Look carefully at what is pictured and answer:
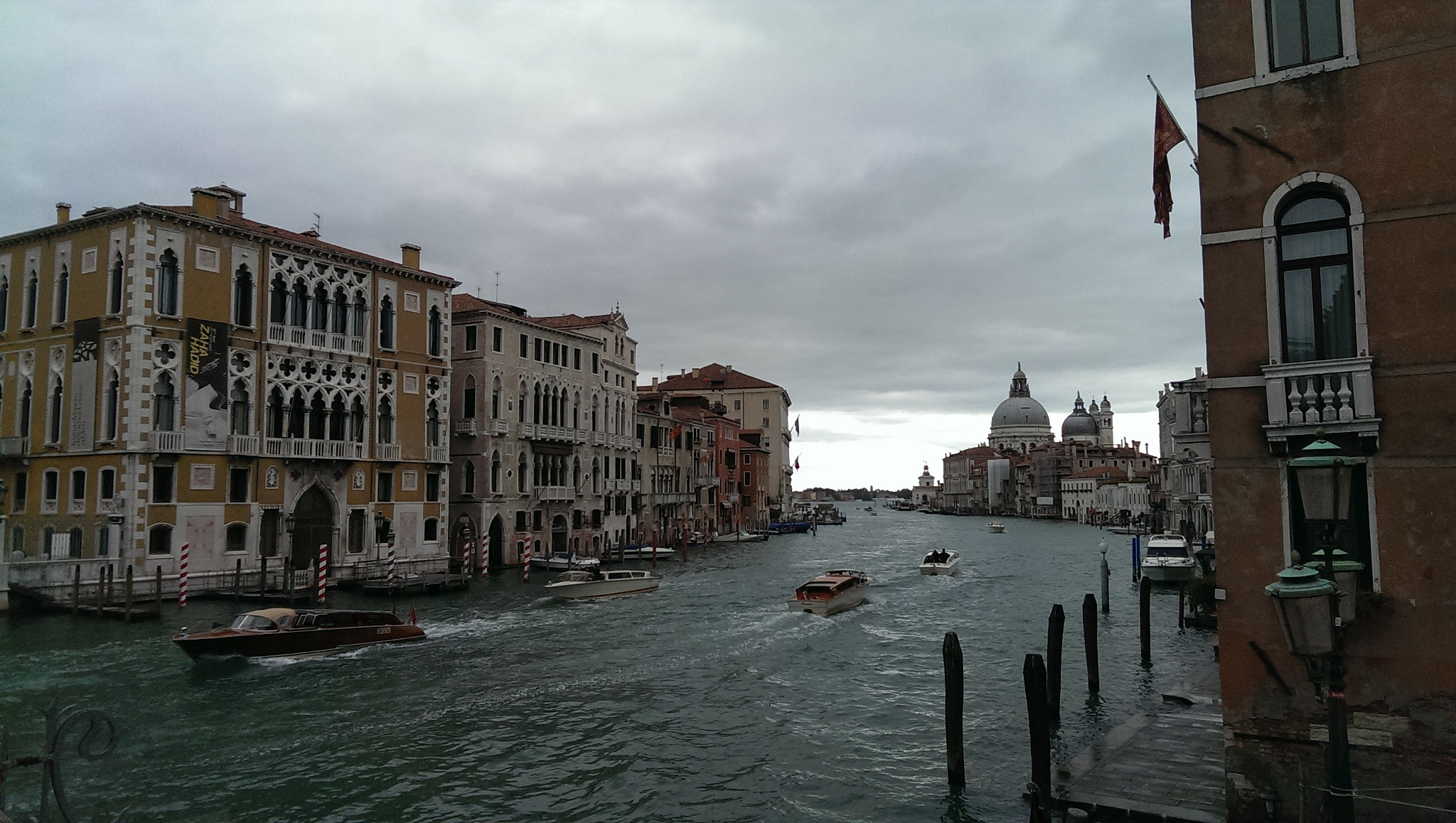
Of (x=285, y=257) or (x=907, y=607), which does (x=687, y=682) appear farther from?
(x=285, y=257)

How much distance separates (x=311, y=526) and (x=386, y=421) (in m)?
5.23

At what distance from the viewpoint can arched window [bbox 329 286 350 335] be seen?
34.0 metres

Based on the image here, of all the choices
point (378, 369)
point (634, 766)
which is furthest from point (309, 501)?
point (634, 766)

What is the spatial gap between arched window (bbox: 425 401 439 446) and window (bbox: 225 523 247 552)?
8.66 meters

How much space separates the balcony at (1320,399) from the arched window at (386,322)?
34.1 metres

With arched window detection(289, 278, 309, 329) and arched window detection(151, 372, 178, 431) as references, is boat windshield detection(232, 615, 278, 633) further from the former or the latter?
arched window detection(289, 278, 309, 329)

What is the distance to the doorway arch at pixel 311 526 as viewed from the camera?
1277 inches

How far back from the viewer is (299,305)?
108 feet

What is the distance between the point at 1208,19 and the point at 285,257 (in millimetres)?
31766

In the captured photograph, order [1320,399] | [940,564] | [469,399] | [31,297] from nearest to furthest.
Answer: [1320,399]
[31,297]
[469,399]
[940,564]

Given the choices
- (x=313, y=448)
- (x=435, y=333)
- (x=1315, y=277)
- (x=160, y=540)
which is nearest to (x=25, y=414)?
(x=160, y=540)

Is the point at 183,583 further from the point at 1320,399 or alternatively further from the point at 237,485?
the point at 1320,399

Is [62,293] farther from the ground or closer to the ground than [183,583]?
farther from the ground

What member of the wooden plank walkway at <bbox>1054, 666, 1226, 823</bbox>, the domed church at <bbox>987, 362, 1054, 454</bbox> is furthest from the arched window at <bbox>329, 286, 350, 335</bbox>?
the domed church at <bbox>987, 362, 1054, 454</bbox>
